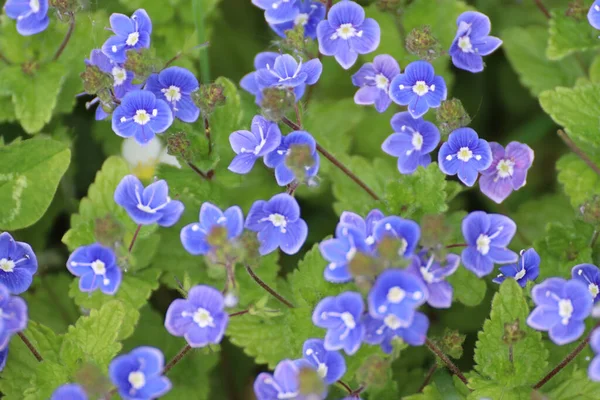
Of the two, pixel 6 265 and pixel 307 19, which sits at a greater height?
pixel 307 19

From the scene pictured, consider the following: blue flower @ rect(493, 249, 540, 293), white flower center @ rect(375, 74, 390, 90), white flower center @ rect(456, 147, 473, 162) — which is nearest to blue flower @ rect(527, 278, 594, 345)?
blue flower @ rect(493, 249, 540, 293)

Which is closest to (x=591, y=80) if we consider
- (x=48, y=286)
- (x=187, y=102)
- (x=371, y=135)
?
(x=371, y=135)

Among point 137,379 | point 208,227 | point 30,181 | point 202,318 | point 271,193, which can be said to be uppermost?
point 208,227

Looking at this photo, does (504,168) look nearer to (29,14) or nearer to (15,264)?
(15,264)

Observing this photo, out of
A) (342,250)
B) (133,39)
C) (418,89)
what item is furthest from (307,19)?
(342,250)

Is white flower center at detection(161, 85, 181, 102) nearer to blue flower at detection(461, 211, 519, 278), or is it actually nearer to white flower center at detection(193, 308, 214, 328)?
white flower center at detection(193, 308, 214, 328)

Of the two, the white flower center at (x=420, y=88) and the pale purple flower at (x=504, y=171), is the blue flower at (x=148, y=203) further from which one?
the pale purple flower at (x=504, y=171)

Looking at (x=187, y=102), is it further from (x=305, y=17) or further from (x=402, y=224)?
(x=402, y=224)
